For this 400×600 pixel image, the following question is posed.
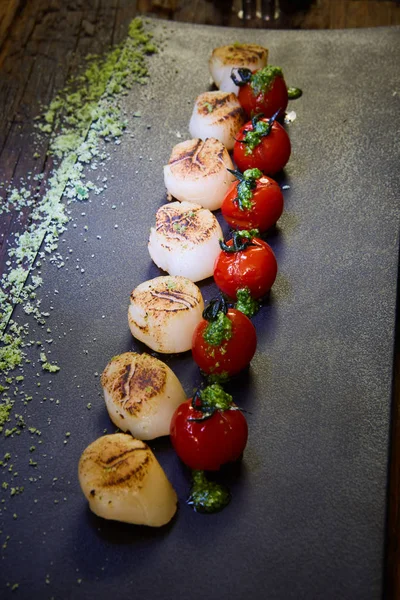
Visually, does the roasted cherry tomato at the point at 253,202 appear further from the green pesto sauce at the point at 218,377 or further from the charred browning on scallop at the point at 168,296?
the green pesto sauce at the point at 218,377

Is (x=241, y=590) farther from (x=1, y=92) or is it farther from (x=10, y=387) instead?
(x=1, y=92)

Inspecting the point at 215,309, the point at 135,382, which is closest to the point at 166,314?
the point at 215,309

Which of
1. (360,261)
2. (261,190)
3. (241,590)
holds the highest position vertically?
(261,190)

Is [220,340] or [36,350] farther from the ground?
[220,340]

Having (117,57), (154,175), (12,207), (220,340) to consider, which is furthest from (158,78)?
(220,340)

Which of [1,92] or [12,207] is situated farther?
[1,92]

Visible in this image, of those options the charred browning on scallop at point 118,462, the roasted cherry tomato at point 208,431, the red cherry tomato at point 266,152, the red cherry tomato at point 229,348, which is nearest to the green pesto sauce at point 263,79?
the red cherry tomato at point 266,152

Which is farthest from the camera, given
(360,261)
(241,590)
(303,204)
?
(303,204)

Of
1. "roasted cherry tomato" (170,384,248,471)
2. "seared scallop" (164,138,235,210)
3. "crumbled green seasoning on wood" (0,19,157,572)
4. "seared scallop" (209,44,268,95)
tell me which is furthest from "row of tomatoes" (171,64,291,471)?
"crumbled green seasoning on wood" (0,19,157,572)

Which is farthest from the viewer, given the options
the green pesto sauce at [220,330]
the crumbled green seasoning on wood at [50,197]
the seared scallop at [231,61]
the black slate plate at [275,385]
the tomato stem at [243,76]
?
the seared scallop at [231,61]
